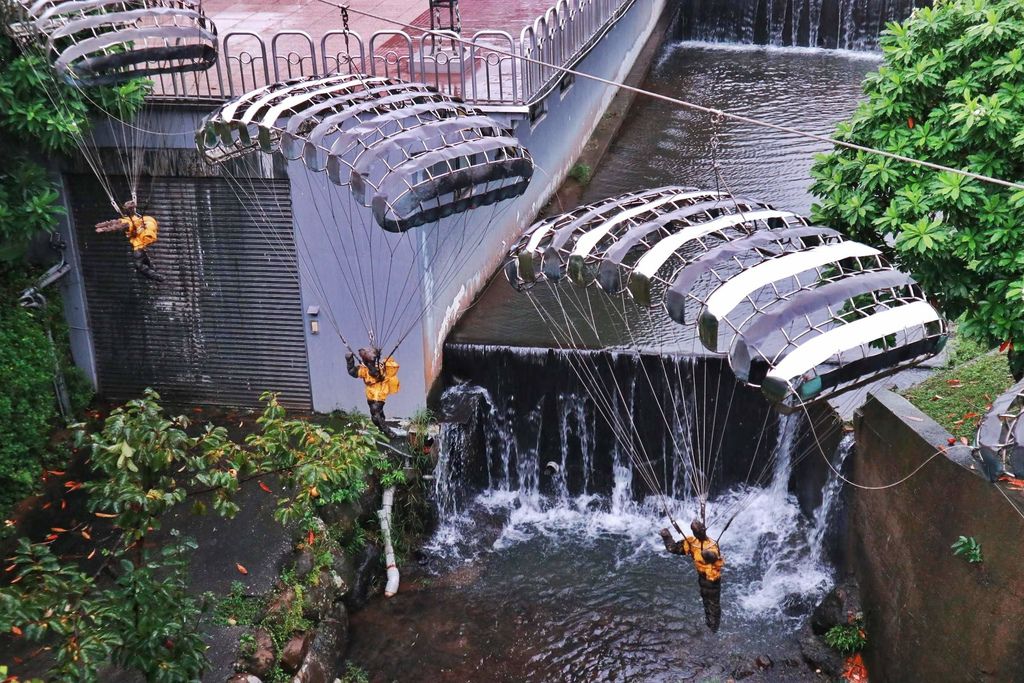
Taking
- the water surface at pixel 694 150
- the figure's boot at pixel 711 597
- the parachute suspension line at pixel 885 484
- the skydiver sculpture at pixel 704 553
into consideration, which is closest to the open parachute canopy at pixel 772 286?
the parachute suspension line at pixel 885 484

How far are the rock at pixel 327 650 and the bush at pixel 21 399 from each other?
159 inches

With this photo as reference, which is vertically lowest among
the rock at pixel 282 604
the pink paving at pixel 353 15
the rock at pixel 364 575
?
the rock at pixel 364 575

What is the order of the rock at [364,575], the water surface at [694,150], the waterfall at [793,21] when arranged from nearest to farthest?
the rock at [364,575], the water surface at [694,150], the waterfall at [793,21]

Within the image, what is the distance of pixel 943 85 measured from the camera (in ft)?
34.1

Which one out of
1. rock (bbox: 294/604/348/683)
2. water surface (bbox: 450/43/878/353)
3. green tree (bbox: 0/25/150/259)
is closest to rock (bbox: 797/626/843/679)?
water surface (bbox: 450/43/878/353)

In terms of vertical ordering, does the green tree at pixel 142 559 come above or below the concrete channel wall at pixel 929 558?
above

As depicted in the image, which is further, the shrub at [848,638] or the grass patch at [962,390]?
the shrub at [848,638]

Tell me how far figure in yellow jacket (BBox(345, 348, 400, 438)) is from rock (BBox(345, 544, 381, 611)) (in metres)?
1.72

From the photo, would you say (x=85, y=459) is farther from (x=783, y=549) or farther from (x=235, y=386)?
(x=783, y=549)

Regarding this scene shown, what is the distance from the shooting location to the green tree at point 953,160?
32.4 feet

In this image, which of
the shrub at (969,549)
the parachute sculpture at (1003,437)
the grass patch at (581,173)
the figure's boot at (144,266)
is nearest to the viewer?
the parachute sculpture at (1003,437)

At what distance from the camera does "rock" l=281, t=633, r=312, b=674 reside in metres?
11.8

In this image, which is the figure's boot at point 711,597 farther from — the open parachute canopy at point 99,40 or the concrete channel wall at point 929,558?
the open parachute canopy at point 99,40

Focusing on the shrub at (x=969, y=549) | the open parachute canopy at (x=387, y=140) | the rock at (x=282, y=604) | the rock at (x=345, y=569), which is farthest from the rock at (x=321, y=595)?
the shrub at (x=969, y=549)
